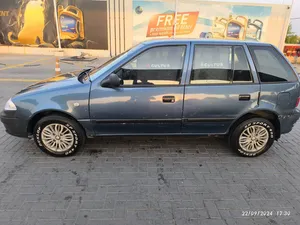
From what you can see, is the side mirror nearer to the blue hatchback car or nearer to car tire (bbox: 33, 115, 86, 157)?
the blue hatchback car

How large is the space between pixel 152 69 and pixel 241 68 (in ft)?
4.25

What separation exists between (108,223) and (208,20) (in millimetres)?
22030

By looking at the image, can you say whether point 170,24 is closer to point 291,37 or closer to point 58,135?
point 58,135

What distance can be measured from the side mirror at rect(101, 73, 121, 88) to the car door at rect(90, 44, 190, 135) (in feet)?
0.21

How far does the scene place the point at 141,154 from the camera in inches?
142

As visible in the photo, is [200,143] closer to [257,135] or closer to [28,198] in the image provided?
[257,135]

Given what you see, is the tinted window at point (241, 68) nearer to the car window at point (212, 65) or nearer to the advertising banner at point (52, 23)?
the car window at point (212, 65)

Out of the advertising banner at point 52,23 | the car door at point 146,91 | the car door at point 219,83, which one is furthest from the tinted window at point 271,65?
the advertising banner at point 52,23

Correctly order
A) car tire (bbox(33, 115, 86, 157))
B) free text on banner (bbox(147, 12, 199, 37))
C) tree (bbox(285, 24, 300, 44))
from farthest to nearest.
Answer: tree (bbox(285, 24, 300, 44)), free text on banner (bbox(147, 12, 199, 37)), car tire (bbox(33, 115, 86, 157))

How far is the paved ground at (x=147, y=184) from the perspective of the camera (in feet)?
7.82

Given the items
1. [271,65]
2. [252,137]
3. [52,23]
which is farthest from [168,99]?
[52,23]

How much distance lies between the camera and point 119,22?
20906 millimetres

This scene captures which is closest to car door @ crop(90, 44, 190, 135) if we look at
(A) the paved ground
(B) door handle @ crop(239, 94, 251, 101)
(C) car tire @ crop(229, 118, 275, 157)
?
(A) the paved ground

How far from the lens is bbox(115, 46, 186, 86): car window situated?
3.24m
